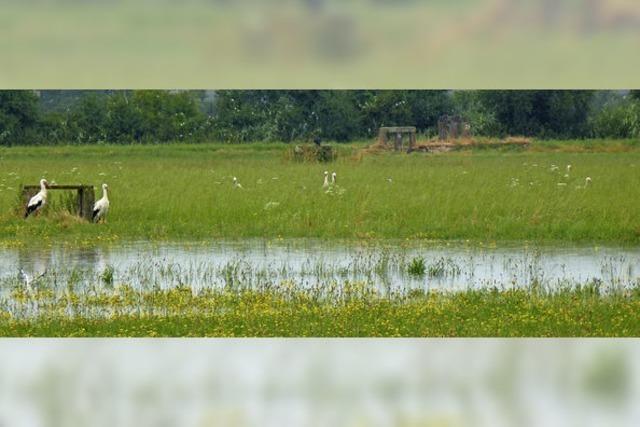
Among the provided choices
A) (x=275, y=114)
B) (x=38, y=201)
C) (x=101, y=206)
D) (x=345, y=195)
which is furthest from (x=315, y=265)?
(x=38, y=201)

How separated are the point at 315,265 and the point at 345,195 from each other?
22.7 inches

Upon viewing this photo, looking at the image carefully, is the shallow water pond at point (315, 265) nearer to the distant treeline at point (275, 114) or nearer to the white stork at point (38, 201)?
the white stork at point (38, 201)

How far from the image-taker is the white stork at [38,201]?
1073cm

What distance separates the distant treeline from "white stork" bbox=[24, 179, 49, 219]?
0.31m

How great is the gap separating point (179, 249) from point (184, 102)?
111cm

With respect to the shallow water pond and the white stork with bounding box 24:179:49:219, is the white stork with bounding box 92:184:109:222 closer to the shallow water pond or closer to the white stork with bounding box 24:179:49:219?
the shallow water pond

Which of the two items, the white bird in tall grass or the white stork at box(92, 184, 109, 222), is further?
the white bird in tall grass

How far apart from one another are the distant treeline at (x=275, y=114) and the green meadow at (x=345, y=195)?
0.13 meters

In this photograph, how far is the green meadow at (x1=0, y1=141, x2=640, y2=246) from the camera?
1093cm
